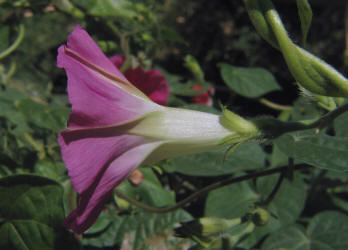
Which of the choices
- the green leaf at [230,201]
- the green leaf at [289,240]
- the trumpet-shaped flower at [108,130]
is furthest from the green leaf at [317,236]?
the trumpet-shaped flower at [108,130]

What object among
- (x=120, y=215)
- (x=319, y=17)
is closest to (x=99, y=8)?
(x=120, y=215)

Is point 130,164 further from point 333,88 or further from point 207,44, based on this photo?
point 207,44

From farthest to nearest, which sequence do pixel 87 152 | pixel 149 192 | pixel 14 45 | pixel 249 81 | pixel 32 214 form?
1. pixel 249 81
2. pixel 14 45
3. pixel 149 192
4. pixel 32 214
5. pixel 87 152

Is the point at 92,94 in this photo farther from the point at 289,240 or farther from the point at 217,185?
the point at 289,240

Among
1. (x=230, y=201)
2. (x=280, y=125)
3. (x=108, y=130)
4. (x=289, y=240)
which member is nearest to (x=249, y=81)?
(x=230, y=201)

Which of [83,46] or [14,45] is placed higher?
[83,46]

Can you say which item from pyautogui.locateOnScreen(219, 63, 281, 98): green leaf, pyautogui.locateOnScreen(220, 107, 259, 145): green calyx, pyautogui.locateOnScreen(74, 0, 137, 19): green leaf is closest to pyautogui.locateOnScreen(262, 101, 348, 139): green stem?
pyautogui.locateOnScreen(220, 107, 259, 145): green calyx

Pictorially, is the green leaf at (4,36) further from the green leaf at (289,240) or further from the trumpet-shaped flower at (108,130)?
the green leaf at (289,240)
